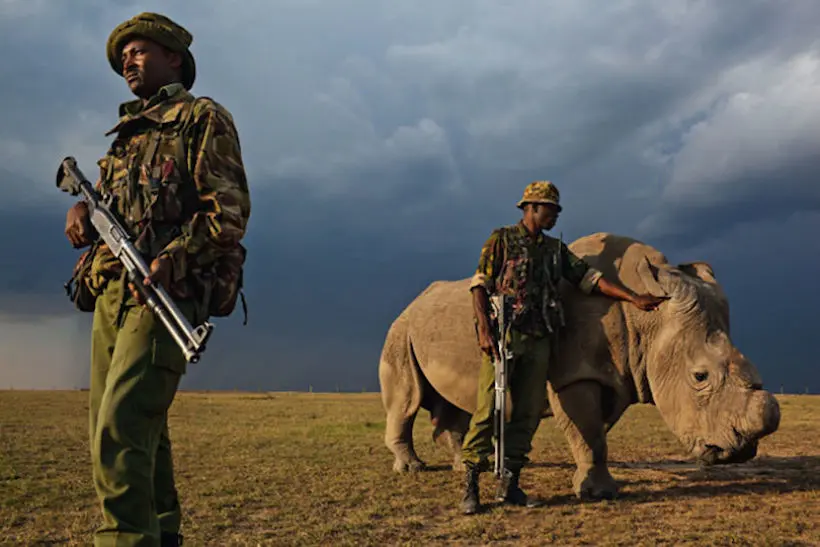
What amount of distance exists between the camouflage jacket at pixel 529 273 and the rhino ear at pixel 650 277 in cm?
44

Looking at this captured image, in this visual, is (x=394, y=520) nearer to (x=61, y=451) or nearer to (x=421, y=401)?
(x=421, y=401)

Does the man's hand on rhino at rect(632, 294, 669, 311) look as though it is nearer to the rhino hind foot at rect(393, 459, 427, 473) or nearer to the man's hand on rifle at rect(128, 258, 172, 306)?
the rhino hind foot at rect(393, 459, 427, 473)

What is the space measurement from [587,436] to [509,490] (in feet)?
3.08

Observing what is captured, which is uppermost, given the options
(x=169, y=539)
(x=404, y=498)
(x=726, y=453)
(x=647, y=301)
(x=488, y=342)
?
(x=647, y=301)

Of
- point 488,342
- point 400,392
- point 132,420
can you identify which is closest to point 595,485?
point 488,342

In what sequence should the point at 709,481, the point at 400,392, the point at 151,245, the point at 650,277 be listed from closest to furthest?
the point at 151,245 < the point at 650,277 < the point at 709,481 < the point at 400,392

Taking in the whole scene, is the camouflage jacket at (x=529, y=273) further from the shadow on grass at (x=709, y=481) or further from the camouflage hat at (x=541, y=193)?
the shadow on grass at (x=709, y=481)

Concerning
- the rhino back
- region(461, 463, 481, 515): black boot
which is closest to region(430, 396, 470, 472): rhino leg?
the rhino back

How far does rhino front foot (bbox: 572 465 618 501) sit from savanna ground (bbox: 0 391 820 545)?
0.16 m

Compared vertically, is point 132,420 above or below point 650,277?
below

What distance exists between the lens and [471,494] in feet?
19.6

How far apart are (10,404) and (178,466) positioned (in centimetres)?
1437

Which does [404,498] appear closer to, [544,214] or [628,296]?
[628,296]

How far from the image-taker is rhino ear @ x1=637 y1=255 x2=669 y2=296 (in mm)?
6551
